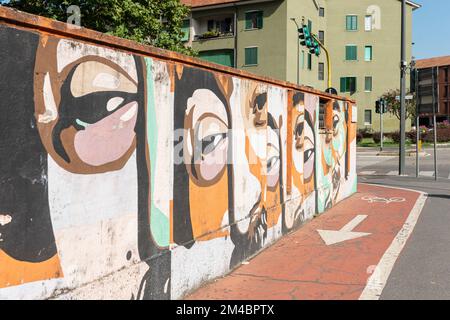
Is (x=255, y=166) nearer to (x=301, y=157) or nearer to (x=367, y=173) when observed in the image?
(x=301, y=157)

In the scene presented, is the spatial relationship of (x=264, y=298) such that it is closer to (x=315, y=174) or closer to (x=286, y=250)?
(x=286, y=250)

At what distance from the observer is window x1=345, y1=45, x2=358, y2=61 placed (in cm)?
5588

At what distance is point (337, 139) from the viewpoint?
37.1 ft

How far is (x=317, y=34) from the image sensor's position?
5253cm

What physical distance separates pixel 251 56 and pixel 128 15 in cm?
2333

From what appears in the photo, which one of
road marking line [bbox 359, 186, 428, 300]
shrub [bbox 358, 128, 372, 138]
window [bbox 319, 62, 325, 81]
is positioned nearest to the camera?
road marking line [bbox 359, 186, 428, 300]

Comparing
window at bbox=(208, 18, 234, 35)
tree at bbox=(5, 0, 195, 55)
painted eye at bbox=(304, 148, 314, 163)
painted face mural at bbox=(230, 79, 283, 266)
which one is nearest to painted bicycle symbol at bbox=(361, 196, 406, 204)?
painted eye at bbox=(304, 148, 314, 163)

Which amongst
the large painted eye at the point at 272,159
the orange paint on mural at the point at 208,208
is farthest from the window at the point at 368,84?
the orange paint on mural at the point at 208,208

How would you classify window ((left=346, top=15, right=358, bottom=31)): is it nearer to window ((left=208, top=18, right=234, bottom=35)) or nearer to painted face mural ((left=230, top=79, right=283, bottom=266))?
window ((left=208, top=18, right=234, bottom=35))

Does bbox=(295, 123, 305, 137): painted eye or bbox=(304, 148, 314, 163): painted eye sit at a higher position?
bbox=(295, 123, 305, 137): painted eye

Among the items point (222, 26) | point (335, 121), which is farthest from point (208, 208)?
point (222, 26)

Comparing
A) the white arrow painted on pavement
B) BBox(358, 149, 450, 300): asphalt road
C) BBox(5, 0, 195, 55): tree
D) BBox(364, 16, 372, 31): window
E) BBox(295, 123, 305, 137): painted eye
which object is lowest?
BBox(358, 149, 450, 300): asphalt road

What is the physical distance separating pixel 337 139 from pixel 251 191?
5.47 m

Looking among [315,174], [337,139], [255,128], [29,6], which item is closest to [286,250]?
[255,128]
